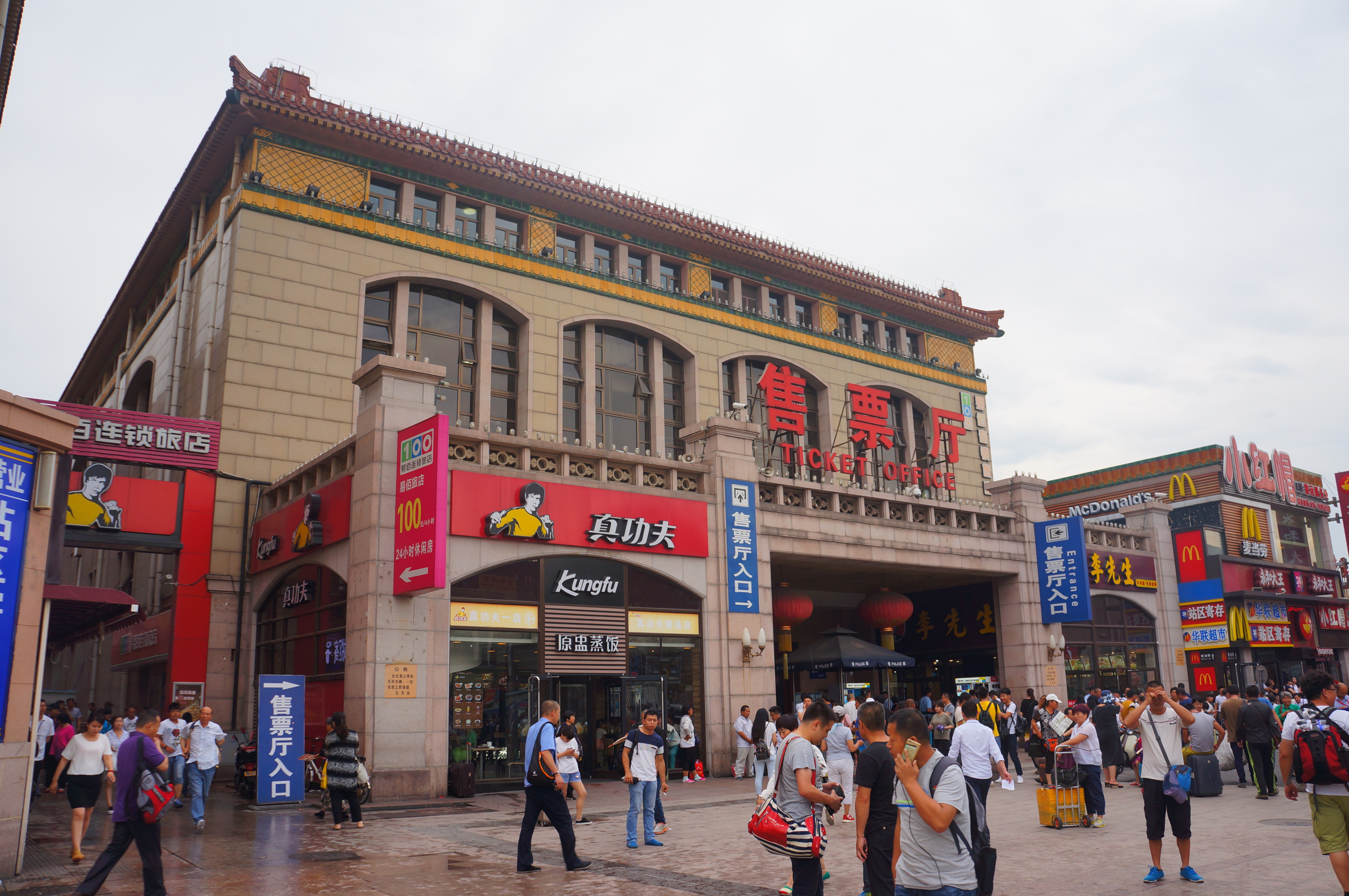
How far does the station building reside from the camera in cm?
2067

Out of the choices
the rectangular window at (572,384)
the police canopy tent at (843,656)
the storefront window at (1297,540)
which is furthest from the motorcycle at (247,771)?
the storefront window at (1297,540)

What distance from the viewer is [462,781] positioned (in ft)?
62.3

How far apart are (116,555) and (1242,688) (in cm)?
4324

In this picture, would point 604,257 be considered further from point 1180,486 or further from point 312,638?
point 1180,486

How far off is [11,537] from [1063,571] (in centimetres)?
A: 2853

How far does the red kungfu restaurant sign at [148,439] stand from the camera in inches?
1006

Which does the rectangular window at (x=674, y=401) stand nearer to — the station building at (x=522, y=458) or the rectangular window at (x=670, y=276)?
the station building at (x=522, y=458)

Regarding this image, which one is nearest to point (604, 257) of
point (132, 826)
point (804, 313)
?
point (804, 313)

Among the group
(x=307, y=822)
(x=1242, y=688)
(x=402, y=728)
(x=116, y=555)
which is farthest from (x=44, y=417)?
(x=1242, y=688)

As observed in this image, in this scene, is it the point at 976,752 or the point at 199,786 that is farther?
the point at 199,786

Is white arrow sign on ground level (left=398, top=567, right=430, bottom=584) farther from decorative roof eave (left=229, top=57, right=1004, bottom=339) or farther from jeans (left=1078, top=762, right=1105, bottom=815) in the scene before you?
decorative roof eave (left=229, top=57, right=1004, bottom=339)

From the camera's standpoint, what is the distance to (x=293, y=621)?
23.5 m

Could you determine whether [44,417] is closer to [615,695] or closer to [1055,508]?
[615,695]

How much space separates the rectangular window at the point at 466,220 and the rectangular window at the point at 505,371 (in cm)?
272
